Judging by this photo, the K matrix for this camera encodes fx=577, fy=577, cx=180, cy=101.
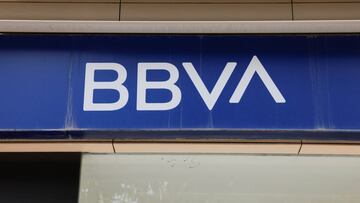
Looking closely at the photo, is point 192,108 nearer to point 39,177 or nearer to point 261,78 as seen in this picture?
point 261,78

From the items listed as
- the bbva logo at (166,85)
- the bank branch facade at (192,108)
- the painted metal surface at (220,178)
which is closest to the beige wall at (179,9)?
the bank branch facade at (192,108)

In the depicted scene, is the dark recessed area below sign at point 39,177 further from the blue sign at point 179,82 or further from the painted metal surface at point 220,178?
the blue sign at point 179,82

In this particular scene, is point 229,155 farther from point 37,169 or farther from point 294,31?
point 37,169

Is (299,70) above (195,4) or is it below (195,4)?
below

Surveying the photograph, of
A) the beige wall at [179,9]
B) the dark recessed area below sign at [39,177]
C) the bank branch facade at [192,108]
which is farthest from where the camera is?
the dark recessed area below sign at [39,177]

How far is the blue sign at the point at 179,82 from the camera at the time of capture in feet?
13.5

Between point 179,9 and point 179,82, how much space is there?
60 centimetres

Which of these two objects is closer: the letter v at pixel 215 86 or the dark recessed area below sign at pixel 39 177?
the letter v at pixel 215 86

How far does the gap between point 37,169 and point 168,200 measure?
1.20m

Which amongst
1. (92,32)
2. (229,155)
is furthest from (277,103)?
(92,32)

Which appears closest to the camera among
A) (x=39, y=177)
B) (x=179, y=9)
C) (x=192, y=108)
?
(x=192, y=108)

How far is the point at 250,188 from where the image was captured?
4512 mm

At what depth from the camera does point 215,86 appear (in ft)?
13.8

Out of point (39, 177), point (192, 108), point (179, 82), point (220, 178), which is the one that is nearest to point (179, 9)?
point (179, 82)
